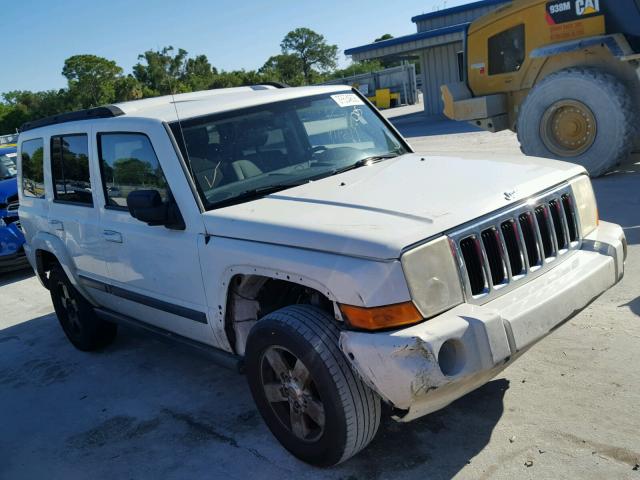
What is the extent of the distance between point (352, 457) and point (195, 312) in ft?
4.17

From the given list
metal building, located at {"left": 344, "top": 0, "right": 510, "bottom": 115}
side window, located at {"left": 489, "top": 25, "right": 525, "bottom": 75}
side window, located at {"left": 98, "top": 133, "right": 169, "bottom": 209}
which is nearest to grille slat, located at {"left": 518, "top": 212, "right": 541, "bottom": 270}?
side window, located at {"left": 98, "top": 133, "right": 169, "bottom": 209}

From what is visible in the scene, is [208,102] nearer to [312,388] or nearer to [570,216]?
[312,388]

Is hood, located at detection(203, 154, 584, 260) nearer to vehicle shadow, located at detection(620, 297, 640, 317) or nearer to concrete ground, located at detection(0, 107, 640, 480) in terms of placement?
concrete ground, located at detection(0, 107, 640, 480)

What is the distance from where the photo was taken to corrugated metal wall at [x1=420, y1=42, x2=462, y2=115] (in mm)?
25812

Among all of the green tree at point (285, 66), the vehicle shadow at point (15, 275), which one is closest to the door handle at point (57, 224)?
the vehicle shadow at point (15, 275)

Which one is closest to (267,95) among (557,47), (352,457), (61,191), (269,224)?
(269,224)

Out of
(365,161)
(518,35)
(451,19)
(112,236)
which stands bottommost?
(112,236)

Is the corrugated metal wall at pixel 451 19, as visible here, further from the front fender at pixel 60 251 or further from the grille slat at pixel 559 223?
the grille slat at pixel 559 223

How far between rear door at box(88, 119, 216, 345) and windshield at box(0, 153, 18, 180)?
583cm

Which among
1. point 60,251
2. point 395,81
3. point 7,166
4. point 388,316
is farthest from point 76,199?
point 395,81

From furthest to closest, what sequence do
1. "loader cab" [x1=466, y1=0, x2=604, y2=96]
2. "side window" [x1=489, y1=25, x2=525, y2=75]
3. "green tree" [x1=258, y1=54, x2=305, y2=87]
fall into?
"green tree" [x1=258, y1=54, x2=305, y2=87] < "side window" [x1=489, y1=25, x2=525, y2=75] < "loader cab" [x1=466, y1=0, x2=604, y2=96]

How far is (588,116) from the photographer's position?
873 cm

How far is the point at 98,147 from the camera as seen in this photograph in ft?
15.1

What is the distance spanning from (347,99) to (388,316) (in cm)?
240
